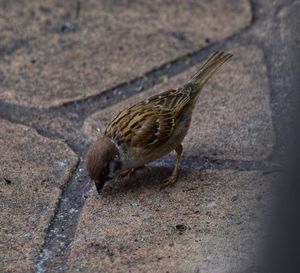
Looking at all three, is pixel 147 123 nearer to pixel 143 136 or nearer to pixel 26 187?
pixel 143 136

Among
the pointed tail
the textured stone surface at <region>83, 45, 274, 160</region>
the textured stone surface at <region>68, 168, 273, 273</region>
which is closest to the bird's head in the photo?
the textured stone surface at <region>68, 168, 273, 273</region>

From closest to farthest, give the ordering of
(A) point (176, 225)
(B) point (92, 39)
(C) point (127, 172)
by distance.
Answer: (A) point (176, 225), (C) point (127, 172), (B) point (92, 39)

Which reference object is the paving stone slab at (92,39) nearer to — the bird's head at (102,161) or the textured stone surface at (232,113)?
the textured stone surface at (232,113)

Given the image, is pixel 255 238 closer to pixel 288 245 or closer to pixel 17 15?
pixel 288 245

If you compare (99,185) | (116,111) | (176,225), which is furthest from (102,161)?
(116,111)

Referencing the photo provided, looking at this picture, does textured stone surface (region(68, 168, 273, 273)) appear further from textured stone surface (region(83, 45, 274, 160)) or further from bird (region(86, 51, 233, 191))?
textured stone surface (region(83, 45, 274, 160))

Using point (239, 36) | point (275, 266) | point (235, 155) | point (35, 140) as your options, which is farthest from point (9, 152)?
point (275, 266)

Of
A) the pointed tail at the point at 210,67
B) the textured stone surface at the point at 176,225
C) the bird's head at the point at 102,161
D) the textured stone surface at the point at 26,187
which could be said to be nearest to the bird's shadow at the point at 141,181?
the textured stone surface at the point at 176,225
